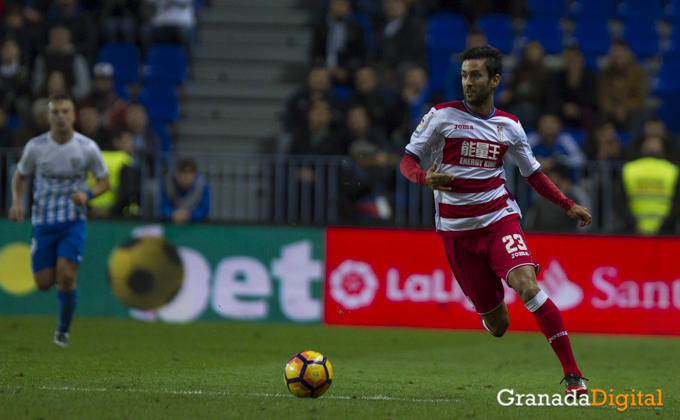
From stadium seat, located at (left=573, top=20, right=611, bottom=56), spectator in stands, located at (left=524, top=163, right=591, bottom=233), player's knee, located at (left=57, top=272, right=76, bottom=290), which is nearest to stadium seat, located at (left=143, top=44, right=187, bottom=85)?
spectator in stands, located at (left=524, top=163, right=591, bottom=233)

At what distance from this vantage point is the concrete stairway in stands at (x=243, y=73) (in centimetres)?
1559

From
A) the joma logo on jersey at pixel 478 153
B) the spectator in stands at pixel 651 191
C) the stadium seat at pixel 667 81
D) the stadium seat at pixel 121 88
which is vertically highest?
the stadium seat at pixel 667 81

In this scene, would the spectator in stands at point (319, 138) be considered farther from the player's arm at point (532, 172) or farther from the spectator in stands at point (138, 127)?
the player's arm at point (532, 172)

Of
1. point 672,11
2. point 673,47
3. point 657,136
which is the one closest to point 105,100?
point 657,136

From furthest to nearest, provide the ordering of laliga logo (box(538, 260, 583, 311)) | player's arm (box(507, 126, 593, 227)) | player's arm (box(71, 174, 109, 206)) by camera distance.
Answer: laliga logo (box(538, 260, 583, 311)), player's arm (box(71, 174, 109, 206)), player's arm (box(507, 126, 593, 227))

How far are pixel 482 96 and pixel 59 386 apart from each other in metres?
3.48

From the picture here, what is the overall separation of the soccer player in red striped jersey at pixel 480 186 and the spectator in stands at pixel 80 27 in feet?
33.4

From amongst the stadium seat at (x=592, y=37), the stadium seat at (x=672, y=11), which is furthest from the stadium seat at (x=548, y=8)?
the stadium seat at (x=672, y=11)

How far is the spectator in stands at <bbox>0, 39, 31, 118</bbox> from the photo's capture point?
14625mm

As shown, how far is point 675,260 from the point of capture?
11.7 m

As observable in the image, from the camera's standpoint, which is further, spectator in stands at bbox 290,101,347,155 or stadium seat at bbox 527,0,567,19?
stadium seat at bbox 527,0,567,19

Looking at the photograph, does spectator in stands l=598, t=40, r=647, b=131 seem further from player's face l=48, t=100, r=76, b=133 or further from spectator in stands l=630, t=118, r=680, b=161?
player's face l=48, t=100, r=76, b=133

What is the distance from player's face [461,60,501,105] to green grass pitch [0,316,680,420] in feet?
6.72

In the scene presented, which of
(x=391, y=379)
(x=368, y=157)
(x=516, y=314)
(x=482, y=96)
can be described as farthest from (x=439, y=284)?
(x=482, y=96)
